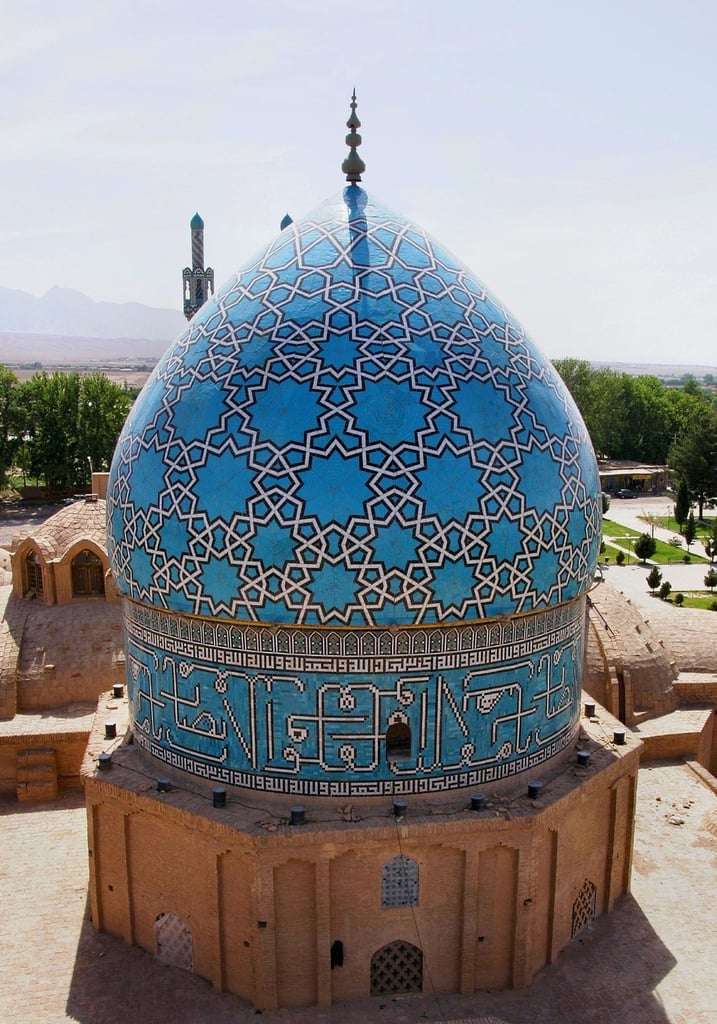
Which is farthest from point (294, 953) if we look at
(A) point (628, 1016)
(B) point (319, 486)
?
(B) point (319, 486)

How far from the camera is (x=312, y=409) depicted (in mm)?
7703

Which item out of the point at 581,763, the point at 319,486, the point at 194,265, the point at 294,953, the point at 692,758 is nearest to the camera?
the point at 319,486

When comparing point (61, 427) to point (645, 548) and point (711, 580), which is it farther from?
point (711, 580)

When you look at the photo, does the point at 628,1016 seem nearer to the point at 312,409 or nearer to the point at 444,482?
the point at 444,482

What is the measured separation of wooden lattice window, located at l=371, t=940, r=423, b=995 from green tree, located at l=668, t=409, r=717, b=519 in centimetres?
3158

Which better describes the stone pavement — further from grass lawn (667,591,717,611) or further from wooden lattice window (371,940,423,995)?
grass lawn (667,591,717,611)

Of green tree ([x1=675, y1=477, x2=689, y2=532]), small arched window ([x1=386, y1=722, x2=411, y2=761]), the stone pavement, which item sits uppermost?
small arched window ([x1=386, y1=722, x2=411, y2=761])

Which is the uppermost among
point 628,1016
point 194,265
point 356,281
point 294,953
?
point 194,265

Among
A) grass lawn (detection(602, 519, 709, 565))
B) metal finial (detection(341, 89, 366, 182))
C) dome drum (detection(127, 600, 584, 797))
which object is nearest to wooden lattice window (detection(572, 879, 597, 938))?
dome drum (detection(127, 600, 584, 797))

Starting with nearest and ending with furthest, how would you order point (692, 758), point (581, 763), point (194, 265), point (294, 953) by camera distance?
1. point (294, 953)
2. point (581, 763)
3. point (692, 758)
4. point (194, 265)

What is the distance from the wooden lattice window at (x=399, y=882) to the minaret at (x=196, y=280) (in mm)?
13817

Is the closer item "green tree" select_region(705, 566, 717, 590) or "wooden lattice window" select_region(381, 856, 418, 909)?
"wooden lattice window" select_region(381, 856, 418, 909)

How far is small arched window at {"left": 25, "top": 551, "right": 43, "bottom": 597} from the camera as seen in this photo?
1409cm

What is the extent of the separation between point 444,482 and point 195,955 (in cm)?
524
